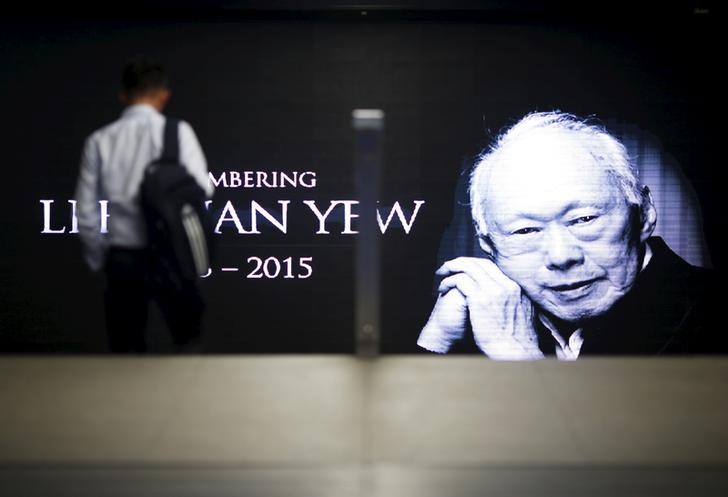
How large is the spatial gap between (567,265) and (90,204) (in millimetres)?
4748

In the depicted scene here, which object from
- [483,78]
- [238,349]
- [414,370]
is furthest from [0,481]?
[483,78]

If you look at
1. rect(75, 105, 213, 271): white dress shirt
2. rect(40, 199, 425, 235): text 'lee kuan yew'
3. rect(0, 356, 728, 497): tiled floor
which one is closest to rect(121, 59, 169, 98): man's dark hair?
rect(75, 105, 213, 271): white dress shirt

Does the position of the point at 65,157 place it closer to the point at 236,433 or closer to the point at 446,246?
the point at 446,246

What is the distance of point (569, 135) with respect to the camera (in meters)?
9.84

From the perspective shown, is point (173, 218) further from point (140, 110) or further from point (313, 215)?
point (313, 215)

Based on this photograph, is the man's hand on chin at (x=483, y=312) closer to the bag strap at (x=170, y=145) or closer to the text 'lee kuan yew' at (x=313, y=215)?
the text 'lee kuan yew' at (x=313, y=215)

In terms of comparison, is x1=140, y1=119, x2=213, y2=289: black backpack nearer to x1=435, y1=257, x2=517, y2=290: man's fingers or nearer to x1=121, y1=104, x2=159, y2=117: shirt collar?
x1=121, y1=104, x2=159, y2=117: shirt collar

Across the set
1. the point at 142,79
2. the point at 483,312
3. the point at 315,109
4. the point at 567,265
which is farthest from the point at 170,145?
the point at 567,265

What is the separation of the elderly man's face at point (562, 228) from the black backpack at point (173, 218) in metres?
4.06

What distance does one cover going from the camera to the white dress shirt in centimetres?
630

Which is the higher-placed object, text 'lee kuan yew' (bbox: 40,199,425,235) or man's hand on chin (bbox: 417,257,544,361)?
text 'lee kuan yew' (bbox: 40,199,425,235)

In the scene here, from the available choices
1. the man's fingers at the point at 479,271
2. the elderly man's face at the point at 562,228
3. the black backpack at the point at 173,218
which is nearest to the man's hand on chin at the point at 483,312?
the man's fingers at the point at 479,271

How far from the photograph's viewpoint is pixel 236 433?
5.57m

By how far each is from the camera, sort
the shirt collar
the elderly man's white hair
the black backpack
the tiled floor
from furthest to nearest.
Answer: the elderly man's white hair, the shirt collar, the black backpack, the tiled floor
